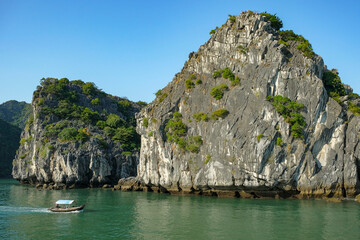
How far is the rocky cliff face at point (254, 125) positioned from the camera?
132 ft

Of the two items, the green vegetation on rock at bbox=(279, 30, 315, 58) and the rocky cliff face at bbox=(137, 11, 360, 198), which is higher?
the green vegetation on rock at bbox=(279, 30, 315, 58)

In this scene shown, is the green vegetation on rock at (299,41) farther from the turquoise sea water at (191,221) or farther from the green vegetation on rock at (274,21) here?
the turquoise sea water at (191,221)

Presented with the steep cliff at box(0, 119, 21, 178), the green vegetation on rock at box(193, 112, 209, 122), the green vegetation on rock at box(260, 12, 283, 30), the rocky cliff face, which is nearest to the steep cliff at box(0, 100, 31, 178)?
the steep cliff at box(0, 119, 21, 178)

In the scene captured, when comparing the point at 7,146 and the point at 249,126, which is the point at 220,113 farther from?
the point at 7,146

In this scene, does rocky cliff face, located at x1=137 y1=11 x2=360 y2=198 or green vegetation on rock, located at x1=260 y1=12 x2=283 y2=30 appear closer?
rocky cliff face, located at x1=137 y1=11 x2=360 y2=198

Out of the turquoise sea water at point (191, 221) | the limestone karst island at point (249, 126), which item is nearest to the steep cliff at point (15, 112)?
the limestone karst island at point (249, 126)

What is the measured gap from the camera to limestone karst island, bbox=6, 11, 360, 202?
4019 centimetres

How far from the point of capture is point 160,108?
2120 inches

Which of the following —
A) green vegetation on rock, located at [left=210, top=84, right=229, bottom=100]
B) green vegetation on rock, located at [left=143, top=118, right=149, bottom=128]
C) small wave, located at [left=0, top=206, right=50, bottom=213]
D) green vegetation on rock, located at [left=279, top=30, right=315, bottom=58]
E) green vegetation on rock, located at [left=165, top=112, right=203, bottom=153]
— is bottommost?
small wave, located at [left=0, top=206, right=50, bottom=213]

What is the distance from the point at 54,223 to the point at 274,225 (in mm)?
18768

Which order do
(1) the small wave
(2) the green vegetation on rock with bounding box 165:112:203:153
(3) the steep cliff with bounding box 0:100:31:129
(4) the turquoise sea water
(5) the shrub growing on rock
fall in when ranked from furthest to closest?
(3) the steep cliff with bounding box 0:100:31:129
(2) the green vegetation on rock with bounding box 165:112:203:153
(5) the shrub growing on rock
(1) the small wave
(4) the turquoise sea water

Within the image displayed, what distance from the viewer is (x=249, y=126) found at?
42.3 meters

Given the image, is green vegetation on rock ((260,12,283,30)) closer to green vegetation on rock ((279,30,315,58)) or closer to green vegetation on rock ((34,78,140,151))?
green vegetation on rock ((279,30,315,58))

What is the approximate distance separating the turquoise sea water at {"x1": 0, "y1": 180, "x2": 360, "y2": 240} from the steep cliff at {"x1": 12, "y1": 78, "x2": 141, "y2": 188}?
27499 mm
